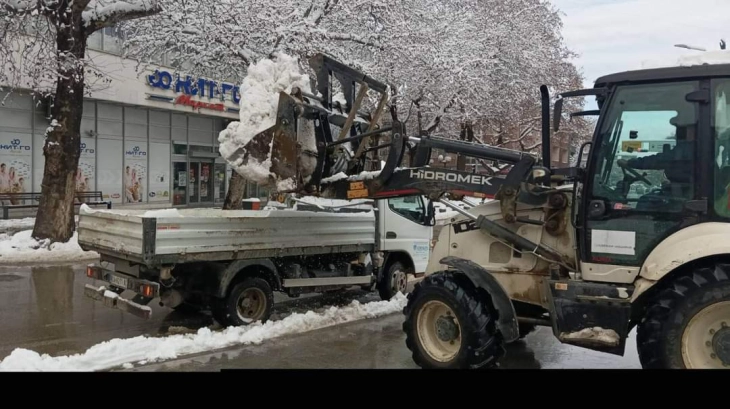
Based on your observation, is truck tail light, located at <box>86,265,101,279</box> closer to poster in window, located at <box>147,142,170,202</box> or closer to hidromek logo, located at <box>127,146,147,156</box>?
hidromek logo, located at <box>127,146,147,156</box>

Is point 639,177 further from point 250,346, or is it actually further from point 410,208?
point 410,208

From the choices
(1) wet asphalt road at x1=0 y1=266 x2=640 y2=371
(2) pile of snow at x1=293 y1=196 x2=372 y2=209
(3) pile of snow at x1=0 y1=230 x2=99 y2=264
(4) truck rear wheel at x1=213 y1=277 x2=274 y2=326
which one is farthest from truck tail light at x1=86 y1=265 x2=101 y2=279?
(3) pile of snow at x1=0 y1=230 x2=99 y2=264

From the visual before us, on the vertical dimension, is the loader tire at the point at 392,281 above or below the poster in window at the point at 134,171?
below

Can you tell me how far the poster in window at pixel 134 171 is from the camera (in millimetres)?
24016

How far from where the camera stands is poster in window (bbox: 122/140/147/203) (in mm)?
24016

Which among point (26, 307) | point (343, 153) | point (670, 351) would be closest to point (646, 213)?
point (670, 351)

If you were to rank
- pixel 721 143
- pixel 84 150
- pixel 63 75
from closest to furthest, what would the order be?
1. pixel 721 143
2. pixel 63 75
3. pixel 84 150

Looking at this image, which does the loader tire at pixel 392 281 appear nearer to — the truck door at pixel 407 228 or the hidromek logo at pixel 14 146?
the truck door at pixel 407 228

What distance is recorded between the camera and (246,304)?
303 inches

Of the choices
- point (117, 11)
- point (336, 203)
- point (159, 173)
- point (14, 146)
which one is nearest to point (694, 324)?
point (336, 203)

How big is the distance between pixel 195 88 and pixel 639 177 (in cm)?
2008

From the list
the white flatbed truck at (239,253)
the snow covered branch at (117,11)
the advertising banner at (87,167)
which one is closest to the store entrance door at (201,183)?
the advertising banner at (87,167)

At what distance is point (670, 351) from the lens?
438cm

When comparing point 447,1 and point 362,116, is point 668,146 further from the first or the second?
point 447,1
